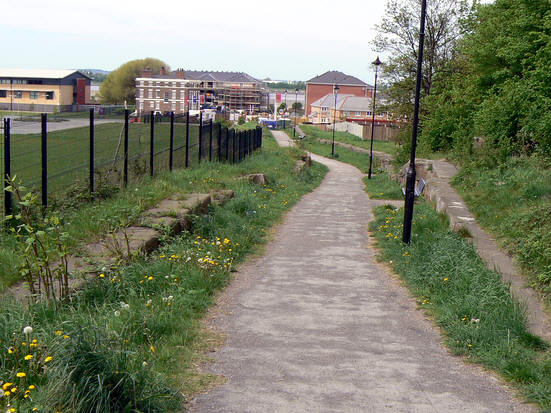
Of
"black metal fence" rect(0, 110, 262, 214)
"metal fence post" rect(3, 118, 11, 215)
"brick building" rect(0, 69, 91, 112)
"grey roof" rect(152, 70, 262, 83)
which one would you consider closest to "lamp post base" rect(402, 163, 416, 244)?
"black metal fence" rect(0, 110, 262, 214)

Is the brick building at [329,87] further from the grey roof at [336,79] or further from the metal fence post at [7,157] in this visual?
the metal fence post at [7,157]

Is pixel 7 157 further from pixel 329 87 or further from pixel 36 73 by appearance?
pixel 329 87

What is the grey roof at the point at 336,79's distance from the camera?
499ft

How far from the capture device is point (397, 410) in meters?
5.04

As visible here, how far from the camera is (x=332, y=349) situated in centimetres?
650

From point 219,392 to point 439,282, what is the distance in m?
4.51

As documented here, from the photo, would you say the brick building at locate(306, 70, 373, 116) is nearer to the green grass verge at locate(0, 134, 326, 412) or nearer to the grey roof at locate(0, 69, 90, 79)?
the grey roof at locate(0, 69, 90, 79)

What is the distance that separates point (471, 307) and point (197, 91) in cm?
12362

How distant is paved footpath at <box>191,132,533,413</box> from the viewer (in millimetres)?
5211

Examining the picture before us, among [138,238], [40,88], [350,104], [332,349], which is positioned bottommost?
[332,349]

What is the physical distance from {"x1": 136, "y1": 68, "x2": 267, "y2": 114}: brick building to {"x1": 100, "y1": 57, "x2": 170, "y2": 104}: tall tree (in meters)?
6.60

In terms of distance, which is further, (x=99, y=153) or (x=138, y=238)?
(x=99, y=153)

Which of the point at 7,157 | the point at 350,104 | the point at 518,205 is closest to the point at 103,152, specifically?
the point at 7,157

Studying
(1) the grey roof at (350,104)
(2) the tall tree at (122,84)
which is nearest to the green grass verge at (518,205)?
(1) the grey roof at (350,104)
